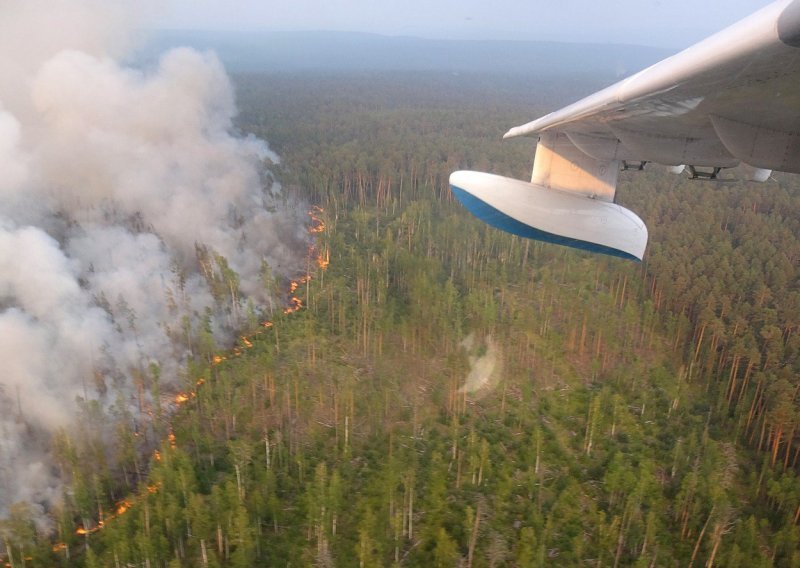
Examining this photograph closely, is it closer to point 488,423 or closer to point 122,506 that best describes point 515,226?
point 488,423

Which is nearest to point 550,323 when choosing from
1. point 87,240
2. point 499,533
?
point 499,533

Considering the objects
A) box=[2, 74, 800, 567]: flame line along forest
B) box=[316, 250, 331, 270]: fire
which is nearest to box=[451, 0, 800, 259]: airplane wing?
box=[2, 74, 800, 567]: flame line along forest

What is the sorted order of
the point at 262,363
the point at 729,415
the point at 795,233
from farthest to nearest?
the point at 795,233, the point at 262,363, the point at 729,415

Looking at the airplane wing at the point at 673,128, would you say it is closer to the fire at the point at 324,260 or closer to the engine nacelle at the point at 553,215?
the engine nacelle at the point at 553,215

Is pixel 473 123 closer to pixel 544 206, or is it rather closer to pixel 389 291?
pixel 389 291

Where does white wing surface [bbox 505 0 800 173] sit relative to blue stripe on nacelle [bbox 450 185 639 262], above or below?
above

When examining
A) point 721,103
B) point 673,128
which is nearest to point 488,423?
point 673,128

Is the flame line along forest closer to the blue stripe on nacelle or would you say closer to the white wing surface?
the blue stripe on nacelle

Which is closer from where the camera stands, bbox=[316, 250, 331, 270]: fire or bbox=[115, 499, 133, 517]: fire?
bbox=[115, 499, 133, 517]: fire
